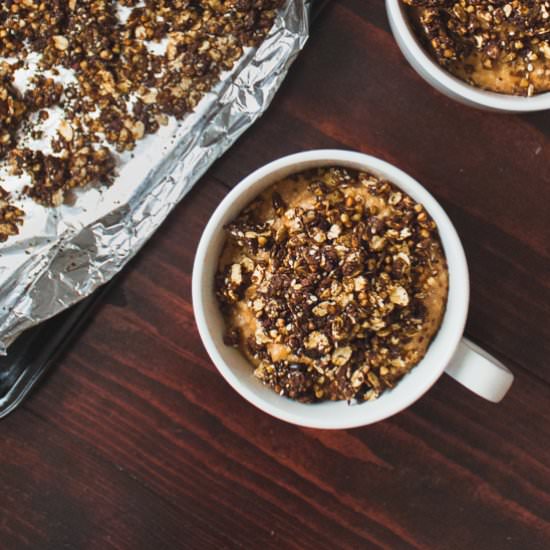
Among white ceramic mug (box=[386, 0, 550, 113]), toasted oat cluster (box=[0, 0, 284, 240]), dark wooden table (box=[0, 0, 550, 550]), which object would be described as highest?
white ceramic mug (box=[386, 0, 550, 113])

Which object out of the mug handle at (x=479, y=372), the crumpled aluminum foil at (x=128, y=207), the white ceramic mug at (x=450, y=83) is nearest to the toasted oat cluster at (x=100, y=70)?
the crumpled aluminum foil at (x=128, y=207)

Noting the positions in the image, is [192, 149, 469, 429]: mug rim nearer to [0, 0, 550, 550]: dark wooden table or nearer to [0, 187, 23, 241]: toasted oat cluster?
[0, 0, 550, 550]: dark wooden table

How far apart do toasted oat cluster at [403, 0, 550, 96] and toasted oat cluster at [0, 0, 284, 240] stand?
21 centimetres

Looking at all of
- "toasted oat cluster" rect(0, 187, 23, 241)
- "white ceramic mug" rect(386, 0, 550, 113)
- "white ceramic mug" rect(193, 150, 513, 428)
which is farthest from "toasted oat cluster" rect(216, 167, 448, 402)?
"toasted oat cluster" rect(0, 187, 23, 241)

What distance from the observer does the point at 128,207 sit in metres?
0.84

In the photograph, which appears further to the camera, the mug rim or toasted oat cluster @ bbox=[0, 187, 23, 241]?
toasted oat cluster @ bbox=[0, 187, 23, 241]

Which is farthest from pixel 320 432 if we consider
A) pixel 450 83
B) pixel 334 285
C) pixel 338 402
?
pixel 450 83

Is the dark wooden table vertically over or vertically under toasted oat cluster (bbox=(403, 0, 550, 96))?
under

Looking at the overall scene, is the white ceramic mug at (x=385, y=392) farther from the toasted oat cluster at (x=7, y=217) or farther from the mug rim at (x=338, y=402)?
the toasted oat cluster at (x=7, y=217)

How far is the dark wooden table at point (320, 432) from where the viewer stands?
826 millimetres

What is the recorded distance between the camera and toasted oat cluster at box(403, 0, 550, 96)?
69cm

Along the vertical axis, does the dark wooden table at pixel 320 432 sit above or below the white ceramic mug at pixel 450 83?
below

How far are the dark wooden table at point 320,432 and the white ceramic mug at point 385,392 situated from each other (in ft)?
0.43

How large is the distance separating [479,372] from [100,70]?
55cm
